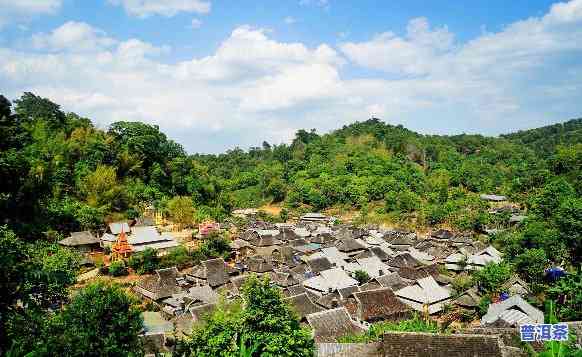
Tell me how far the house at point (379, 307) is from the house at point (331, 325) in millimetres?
2899

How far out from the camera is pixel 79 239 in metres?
30.8

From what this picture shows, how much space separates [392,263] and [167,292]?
729 inches

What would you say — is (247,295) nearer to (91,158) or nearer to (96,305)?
(96,305)

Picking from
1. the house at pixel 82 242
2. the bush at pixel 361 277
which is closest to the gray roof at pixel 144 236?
the house at pixel 82 242

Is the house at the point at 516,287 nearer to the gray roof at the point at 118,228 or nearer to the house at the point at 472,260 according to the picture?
the house at the point at 472,260

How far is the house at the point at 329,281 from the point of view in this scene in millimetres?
27375

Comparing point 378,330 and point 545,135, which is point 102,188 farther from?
point 545,135

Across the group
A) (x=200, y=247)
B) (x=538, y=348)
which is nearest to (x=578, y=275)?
(x=538, y=348)

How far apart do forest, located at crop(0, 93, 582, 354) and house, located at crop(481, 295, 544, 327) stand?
65.0 inches

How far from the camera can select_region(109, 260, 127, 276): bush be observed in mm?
28156

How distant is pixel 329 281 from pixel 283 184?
4728 cm

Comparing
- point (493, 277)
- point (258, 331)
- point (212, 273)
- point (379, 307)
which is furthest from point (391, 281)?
point (258, 331)

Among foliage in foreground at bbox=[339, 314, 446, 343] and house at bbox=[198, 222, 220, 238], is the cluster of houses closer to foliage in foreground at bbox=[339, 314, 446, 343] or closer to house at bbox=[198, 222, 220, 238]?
foliage in foreground at bbox=[339, 314, 446, 343]

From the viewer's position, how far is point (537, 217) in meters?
36.1
